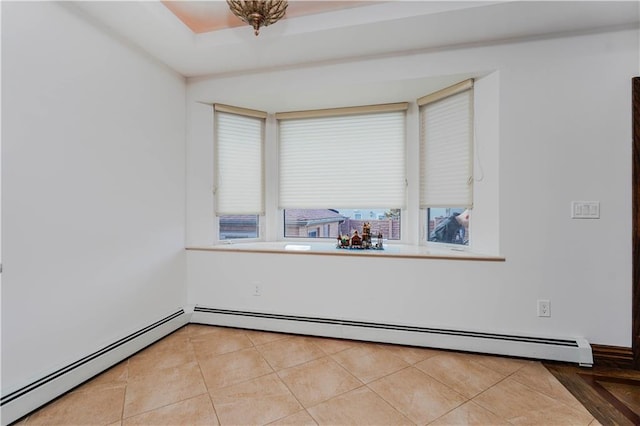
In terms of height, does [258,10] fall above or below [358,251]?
above

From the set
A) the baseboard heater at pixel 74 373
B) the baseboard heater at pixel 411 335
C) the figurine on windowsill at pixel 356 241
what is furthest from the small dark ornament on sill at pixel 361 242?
the baseboard heater at pixel 74 373

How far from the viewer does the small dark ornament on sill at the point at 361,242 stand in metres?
2.72

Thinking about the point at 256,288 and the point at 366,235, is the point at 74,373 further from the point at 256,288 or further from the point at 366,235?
the point at 366,235

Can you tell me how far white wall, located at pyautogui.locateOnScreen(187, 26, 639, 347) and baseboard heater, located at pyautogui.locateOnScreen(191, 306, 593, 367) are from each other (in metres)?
0.06

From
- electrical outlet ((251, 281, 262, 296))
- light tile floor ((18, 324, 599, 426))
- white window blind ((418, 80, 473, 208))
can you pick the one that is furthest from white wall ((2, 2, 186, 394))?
white window blind ((418, 80, 473, 208))

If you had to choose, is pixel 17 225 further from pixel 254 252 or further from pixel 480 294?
pixel 480 294

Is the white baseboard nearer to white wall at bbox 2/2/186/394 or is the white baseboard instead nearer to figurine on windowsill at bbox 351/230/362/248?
white wall at bbox 2/2/186/394

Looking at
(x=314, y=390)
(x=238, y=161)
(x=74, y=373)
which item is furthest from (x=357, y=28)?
(x=74, y=373)

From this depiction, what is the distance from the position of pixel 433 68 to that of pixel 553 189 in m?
1.27

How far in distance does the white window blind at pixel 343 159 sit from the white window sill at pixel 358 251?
423 millimetres

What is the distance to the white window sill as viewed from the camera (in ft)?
7.53

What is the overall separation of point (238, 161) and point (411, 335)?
2298mm

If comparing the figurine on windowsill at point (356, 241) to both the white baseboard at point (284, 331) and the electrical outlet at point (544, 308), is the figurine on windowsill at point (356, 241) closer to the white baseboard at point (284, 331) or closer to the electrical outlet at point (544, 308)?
the white baseboard at point (284, 331)

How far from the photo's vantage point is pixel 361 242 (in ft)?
8.96
